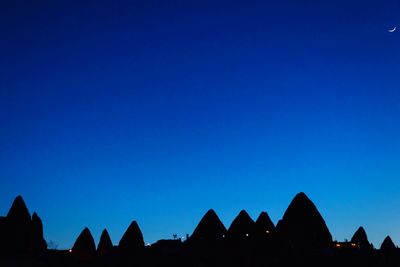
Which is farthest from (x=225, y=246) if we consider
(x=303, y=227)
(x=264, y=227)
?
(x=303, y=227)

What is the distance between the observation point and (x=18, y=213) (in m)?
33.3

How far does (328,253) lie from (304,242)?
8.44 ft

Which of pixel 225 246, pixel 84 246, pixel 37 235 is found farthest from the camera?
pixel 84 246

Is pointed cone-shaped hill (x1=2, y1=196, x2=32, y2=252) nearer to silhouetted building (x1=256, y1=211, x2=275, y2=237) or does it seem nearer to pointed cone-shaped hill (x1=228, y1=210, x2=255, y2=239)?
pointed cone-shaped hill (x1=228, y1=210, x2=255, y2=239)

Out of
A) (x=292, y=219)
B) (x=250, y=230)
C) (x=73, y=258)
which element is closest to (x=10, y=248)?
(x=73, y=258)

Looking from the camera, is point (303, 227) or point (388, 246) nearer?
point (303, 227)

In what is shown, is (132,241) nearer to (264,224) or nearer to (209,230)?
(209,230)

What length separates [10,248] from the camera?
→ 103ft

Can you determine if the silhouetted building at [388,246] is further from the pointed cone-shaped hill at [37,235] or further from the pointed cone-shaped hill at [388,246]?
the pointed cone-shaped hill at [37,235]

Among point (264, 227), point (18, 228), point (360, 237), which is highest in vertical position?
point (18, 228)

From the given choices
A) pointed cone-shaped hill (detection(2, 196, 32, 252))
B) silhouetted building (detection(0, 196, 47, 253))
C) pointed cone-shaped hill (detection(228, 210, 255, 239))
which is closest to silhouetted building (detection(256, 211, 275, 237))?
pointed cone-shaped hill (detection(228, 210, 255, 239))

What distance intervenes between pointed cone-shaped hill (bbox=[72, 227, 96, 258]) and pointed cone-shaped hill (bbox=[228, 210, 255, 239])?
11496 millimetres

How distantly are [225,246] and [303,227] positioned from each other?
16.3 feet

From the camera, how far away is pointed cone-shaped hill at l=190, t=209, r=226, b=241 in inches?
1237
